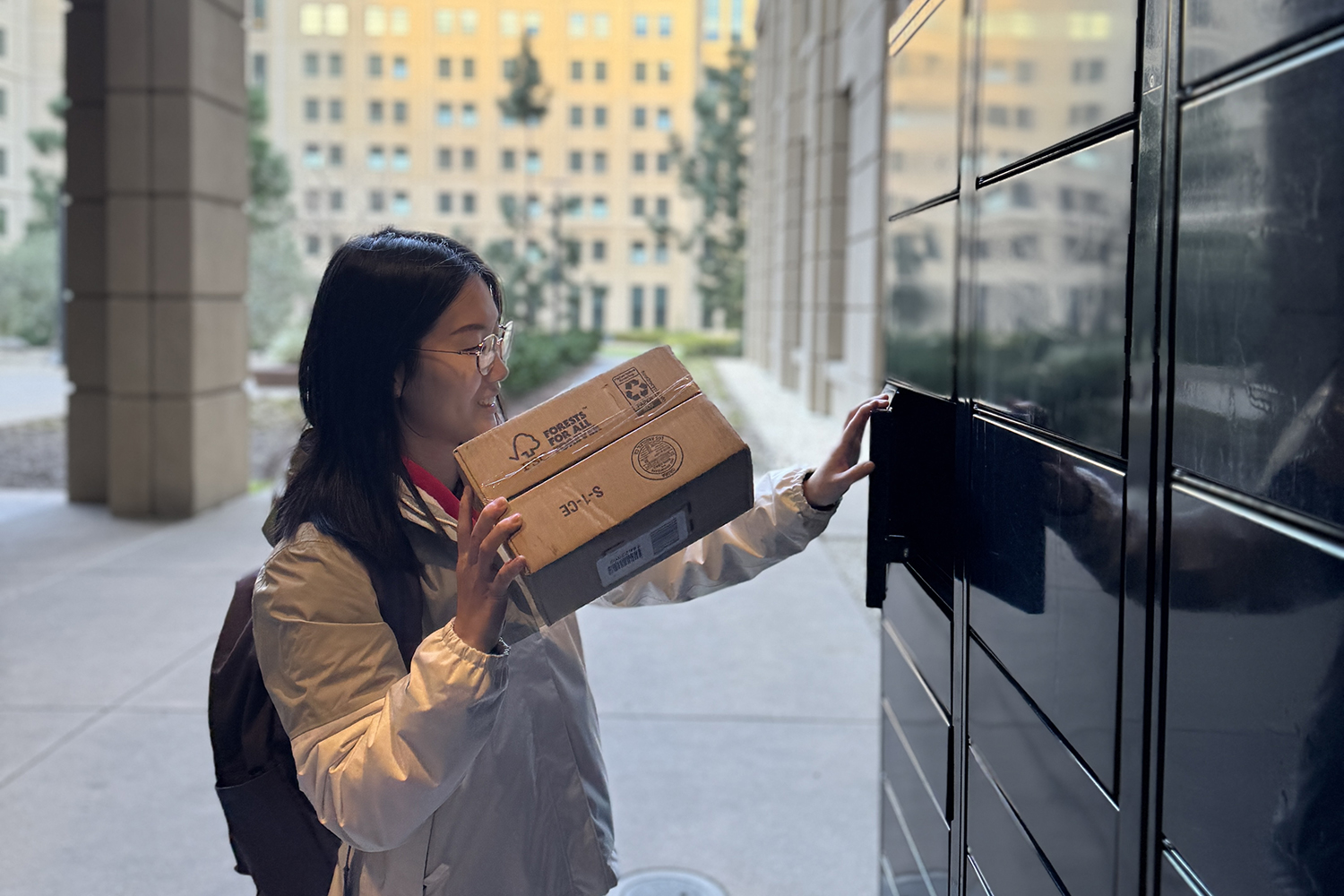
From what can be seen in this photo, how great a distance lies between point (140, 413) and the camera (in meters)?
8.79

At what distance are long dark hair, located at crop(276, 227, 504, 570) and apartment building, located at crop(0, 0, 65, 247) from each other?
147 feet

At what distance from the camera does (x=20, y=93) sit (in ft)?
139

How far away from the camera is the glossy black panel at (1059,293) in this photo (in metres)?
1.39

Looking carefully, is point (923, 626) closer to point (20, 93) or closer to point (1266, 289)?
point (1266, 289)

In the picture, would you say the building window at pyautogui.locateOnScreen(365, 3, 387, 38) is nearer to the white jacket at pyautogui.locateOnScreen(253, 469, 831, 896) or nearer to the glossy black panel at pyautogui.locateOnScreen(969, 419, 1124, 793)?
the white jacket at pyautogui.locateOnScreen(253, 469, 831, 896)

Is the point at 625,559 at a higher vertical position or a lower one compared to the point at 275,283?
lower

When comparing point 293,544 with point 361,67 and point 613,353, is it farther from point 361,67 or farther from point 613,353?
point 361,67

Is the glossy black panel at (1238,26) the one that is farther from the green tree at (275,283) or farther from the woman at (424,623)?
the green tree at (275,283)

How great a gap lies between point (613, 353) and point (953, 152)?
1640 inches

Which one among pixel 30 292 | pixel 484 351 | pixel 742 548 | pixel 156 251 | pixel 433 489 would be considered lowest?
pixel 742 548

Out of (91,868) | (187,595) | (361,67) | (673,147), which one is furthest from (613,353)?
(91,868)

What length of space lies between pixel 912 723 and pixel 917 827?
211 mm

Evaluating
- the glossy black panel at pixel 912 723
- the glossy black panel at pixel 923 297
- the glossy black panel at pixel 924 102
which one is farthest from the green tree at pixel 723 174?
the glossy black panel at pixel 912 723

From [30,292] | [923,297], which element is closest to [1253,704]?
[923,297]
